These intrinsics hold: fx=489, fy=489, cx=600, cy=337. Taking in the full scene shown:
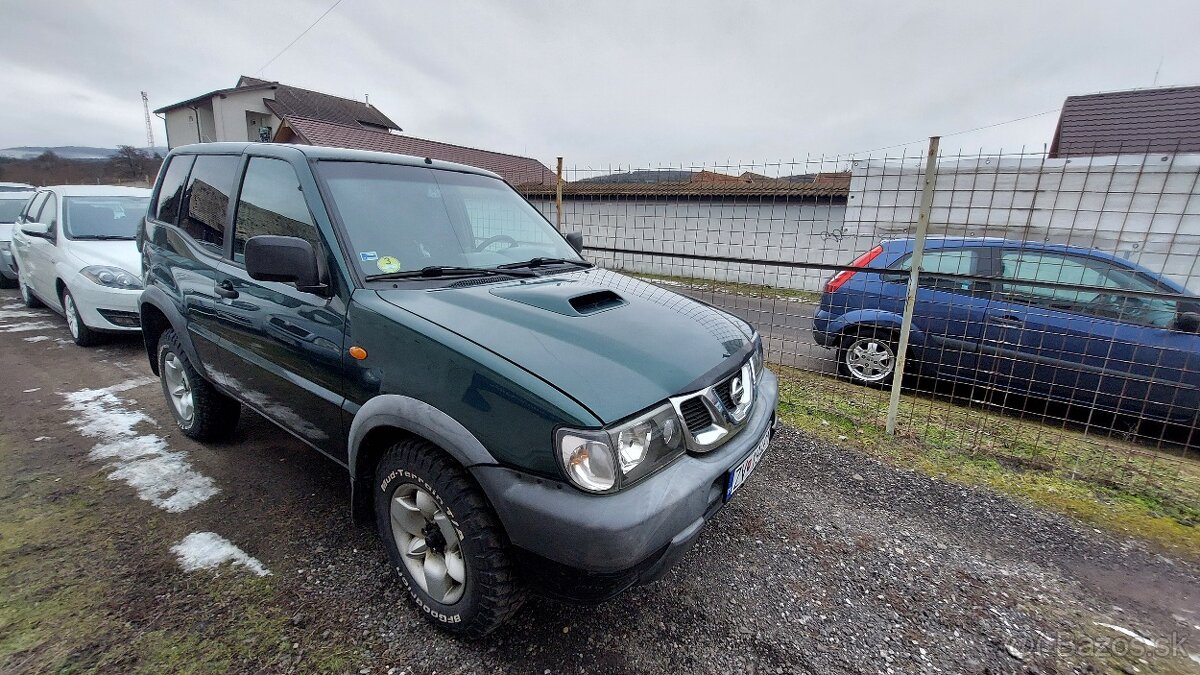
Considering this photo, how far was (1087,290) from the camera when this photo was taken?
3201 millimetres

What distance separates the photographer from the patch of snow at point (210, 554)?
224 cm

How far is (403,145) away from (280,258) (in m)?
18.8

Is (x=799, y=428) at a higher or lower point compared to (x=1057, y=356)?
lower

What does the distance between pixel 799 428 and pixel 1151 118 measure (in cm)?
1728

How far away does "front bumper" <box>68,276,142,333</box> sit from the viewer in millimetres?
4938

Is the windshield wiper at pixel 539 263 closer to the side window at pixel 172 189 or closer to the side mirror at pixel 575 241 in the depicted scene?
the side mirror at pixel 575 241

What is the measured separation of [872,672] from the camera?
1.82 metres

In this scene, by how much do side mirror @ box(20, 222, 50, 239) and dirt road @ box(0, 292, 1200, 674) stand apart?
3.97 meters

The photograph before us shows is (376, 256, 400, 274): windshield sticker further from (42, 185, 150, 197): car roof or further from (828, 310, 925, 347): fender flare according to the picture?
(42, 185, 150, 197): car roof

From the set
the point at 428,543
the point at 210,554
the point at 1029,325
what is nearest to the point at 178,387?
the point at 210,554

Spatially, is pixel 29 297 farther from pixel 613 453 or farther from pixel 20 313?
pixel 613 453

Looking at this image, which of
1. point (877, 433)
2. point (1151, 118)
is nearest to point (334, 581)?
point (877, 433)

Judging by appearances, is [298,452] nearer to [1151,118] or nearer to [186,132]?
[1151,118]

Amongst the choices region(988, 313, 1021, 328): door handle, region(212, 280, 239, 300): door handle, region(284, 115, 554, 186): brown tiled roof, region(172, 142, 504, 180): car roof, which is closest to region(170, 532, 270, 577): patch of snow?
region(212, 280, 239, 300): door handle
